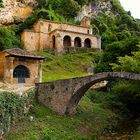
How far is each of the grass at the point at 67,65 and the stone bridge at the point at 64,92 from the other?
12125mm

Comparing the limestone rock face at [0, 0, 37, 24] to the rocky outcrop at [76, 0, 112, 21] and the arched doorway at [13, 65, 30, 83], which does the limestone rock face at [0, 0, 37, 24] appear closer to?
the rocky outcrop at [76, 0, 112, 21]

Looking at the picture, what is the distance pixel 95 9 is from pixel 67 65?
40.1 metres

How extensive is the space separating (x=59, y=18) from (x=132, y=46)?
1248 inches

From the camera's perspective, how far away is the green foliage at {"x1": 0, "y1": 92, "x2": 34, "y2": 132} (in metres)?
26.9

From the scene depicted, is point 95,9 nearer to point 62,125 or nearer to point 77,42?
point 77,42

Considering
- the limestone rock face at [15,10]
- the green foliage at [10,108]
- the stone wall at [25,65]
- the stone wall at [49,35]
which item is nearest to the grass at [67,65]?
the stone wall at [49,35]

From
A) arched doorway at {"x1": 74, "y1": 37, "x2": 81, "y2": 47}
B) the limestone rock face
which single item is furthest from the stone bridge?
the limestone rock face

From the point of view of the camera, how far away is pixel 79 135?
3045cm

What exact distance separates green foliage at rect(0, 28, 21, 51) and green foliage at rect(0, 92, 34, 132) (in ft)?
92.1

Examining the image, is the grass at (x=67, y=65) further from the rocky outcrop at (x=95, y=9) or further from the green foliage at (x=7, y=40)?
the rocky outcrop at (x=95, y=9)

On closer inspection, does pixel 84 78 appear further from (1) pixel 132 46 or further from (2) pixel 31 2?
(2) pixel 31 2

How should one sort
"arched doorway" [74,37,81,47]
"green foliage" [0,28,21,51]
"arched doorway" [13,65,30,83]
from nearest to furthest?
"arched doorway" [13,65,30,83] → "green foliage" [0,28,21,51] → "arched doorway" [74,37,81,47]

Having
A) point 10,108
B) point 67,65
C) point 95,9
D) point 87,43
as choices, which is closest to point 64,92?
point 10,108

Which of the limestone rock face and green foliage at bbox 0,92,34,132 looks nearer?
green foliage at bbox 0,92,34,132
